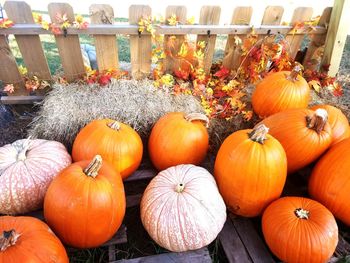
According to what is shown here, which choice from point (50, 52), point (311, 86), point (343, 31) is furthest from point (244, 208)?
point (50, 52)

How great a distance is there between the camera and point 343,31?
133 inches

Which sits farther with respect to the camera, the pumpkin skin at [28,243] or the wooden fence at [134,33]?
the wooden fence at [134,33]

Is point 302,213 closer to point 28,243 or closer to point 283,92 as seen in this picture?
point 283,92

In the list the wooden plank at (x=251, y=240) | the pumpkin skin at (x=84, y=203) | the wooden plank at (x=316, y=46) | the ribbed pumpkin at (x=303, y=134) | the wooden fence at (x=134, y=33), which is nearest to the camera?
the pumpkin skin at (x=84, y=203)

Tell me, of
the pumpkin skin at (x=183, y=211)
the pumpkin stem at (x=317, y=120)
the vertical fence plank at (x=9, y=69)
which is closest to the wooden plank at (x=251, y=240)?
the pumpkin skin at (x=183, y=211)

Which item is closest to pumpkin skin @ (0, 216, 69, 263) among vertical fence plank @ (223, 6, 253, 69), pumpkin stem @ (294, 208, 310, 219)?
pumpkin stem @ (294, 208, 310, 219)

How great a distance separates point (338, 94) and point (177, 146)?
2.32 m

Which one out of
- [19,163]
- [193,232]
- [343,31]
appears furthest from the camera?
[343,31]

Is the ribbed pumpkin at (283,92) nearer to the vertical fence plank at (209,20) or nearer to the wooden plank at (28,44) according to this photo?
Result: the vertical fence plank at (209,20)

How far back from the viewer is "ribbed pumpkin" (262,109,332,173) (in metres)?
2.15

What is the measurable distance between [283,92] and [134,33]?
1.58 metres

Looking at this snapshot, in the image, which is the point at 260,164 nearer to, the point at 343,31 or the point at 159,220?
the point at 159,220

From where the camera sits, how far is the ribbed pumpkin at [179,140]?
2.35 m

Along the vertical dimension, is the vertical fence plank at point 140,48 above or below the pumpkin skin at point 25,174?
above
